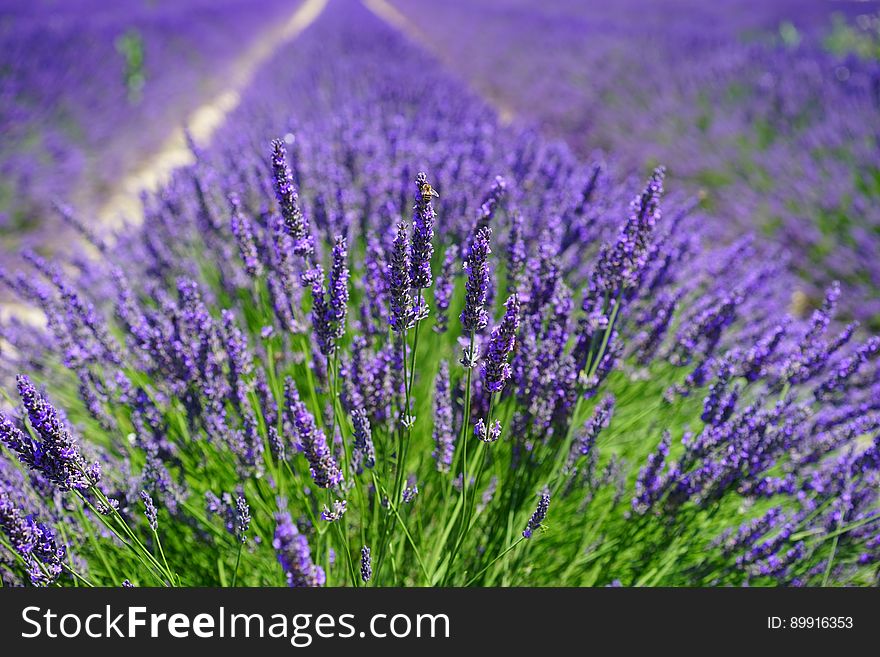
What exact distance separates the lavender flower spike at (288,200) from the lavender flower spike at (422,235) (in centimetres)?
30

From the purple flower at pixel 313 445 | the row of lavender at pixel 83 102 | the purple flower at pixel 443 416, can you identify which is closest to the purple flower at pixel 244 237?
the purple flower at pixel 313 445

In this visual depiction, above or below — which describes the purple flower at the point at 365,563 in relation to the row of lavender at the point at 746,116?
below

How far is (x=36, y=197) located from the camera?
497 centimetres

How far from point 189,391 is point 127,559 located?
44 centimetres

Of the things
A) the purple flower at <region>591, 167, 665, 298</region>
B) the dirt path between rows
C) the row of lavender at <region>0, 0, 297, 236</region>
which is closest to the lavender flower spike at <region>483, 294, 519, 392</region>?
the purple flower at <region>591, 167, 665, 298</region>

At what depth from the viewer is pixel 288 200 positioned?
1062 mm

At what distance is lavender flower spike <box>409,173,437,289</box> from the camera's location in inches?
33.6

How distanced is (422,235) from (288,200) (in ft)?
1.13

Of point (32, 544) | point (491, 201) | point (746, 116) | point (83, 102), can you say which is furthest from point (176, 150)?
point (32, 544)

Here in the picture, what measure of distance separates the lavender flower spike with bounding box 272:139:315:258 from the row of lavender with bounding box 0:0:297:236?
14.6ft

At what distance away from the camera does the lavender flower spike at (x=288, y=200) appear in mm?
1006

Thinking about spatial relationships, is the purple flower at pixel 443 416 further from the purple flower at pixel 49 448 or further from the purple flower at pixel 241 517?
the purple flower at pixel 49 448

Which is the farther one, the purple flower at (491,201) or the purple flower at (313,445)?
the purple flower at (491,201)
